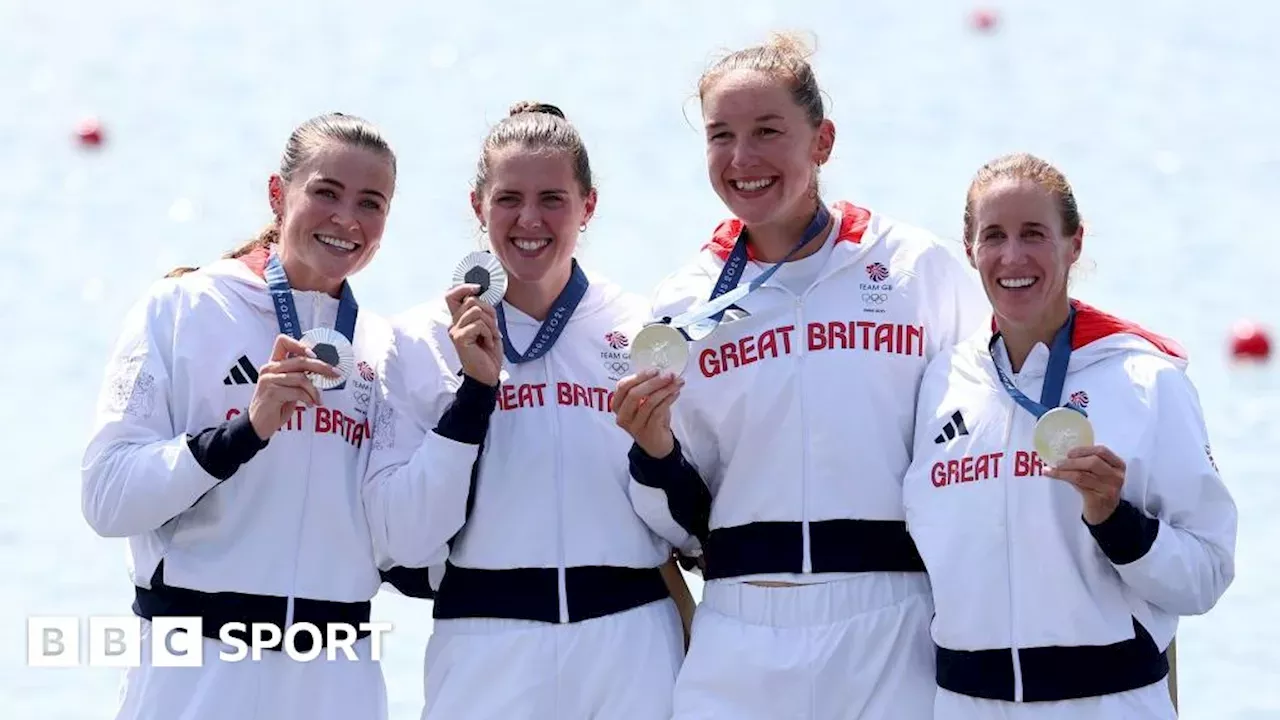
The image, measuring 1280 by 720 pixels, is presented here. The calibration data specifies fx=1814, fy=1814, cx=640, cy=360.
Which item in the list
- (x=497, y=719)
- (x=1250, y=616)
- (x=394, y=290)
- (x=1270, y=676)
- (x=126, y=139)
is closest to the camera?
(x=497, y=719)

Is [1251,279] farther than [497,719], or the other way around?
[1251,279]

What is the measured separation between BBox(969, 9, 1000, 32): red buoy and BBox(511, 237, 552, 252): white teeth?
13100 mm

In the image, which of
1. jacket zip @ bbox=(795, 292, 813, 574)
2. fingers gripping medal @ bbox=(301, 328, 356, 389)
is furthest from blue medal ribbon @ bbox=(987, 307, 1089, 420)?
fingers gripping medal @ bbox=(301, 328, 356, 389)

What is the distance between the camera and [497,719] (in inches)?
146

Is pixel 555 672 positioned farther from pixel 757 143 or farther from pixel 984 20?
pixel 984 20

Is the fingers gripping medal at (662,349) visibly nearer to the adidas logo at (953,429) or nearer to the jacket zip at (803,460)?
the jacket zip at (803,460)

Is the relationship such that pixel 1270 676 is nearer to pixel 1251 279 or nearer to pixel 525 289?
pixel 1251 279

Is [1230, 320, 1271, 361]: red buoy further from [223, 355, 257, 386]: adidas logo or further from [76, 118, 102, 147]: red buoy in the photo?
[223, 355, 257, 386]: adidas logo

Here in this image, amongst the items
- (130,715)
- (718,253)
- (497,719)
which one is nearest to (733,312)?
(718,253)

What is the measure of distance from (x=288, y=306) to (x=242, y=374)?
18cm

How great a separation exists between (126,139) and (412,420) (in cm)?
1086

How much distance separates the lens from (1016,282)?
357 centimetres

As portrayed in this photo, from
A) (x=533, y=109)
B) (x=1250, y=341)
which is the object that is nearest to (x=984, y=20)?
(x=1250, y=341)

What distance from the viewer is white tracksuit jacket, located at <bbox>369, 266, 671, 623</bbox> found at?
3734mm
